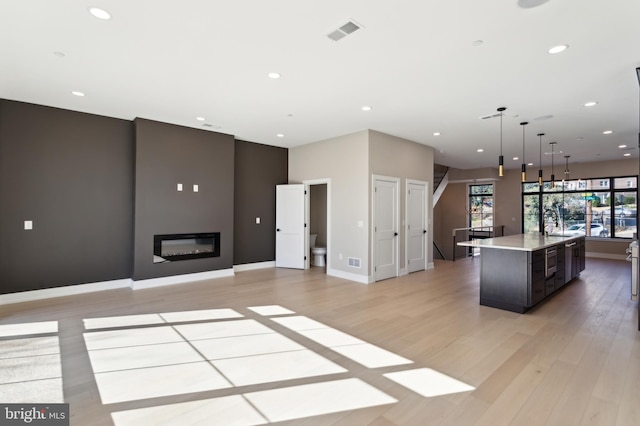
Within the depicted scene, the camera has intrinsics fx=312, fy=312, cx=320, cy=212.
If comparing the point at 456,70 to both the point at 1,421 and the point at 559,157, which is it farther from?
the point at 559,157

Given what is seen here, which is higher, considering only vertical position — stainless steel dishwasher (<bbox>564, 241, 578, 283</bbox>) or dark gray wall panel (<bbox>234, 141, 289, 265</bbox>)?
A: dark gray wall panel (<bbox>234, 141, 289, 265</bbox>)

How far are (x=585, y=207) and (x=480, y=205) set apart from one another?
122 inches

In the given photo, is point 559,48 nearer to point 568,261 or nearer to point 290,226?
point 568,261

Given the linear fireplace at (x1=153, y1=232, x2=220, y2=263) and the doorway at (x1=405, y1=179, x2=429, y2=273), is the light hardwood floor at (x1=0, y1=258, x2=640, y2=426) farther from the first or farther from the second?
the doorway at (x1=405, y1=179, x2=429, y2=273)

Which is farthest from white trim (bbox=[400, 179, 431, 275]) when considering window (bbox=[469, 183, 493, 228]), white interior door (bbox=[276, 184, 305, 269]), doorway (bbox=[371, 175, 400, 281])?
window (bbox=[469, 183, 493, 228])

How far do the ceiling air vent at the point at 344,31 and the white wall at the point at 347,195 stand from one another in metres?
3.25

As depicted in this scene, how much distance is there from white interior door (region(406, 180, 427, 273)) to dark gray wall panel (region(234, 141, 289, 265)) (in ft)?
10.3

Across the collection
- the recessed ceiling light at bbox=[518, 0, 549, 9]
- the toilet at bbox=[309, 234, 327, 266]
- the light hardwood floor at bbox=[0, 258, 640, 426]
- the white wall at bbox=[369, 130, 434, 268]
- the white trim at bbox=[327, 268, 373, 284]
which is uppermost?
the recessed ceiling light at bbox=[518, 0, 549, 9]

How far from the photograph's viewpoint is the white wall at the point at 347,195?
6.17 meters

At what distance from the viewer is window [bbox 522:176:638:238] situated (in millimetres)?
9469

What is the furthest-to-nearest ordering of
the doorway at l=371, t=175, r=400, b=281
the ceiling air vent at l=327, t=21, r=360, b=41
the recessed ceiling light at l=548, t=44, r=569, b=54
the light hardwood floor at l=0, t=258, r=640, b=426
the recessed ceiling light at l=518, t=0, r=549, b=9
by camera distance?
the doorway at l=371, t=175, r=400, b=281
the recessed ceiling light at l=548, t=44, r=569, b=54
the ceiling air vent at l=327, t=21, r=360, b=41
the recessed ceiling light at l=518, t=0, r=549, b=9
the light hardwood floor at l=0, t=258, r=640, b=426

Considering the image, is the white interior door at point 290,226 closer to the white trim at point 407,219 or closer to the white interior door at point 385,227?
the white interior door at point 385,227

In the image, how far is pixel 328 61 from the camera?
11.2 ft

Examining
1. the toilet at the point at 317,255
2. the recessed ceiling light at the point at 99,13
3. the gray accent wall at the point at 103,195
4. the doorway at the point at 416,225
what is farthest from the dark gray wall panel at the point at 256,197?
the recessed ceiling light at the point at 99,13
